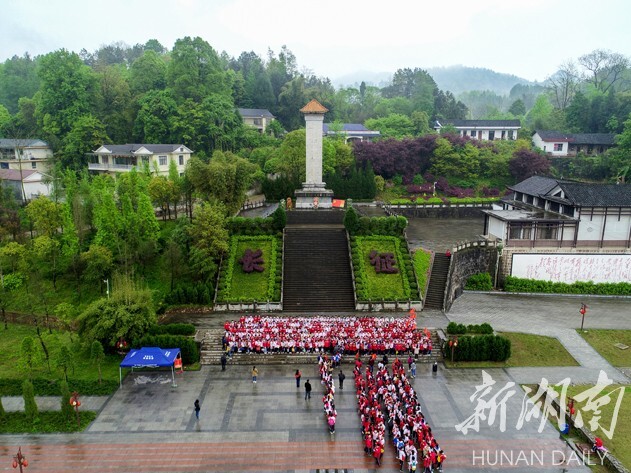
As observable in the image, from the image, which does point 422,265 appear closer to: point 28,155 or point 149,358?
point 149,358

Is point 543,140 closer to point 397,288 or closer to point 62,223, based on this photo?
point 397,288

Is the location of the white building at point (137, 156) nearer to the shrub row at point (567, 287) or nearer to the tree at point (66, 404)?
the shrub row at point (567, 287)

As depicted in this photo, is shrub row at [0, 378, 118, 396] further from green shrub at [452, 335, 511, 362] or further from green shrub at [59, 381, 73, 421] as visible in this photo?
green shrub at [452, 335, 511, 362]

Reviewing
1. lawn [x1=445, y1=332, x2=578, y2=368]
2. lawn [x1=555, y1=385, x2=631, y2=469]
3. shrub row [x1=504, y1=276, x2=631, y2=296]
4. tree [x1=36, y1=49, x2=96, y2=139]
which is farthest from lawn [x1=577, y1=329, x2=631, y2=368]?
tree [x1=36, y1=49, x2=96, y2=139]

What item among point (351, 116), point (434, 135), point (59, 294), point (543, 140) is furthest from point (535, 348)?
point (351, 116)

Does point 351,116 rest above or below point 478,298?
above

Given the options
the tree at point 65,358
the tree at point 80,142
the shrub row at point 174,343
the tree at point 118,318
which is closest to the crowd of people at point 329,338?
the shrub row at point 174,343

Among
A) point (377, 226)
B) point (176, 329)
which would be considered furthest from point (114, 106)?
point (176, 329)
